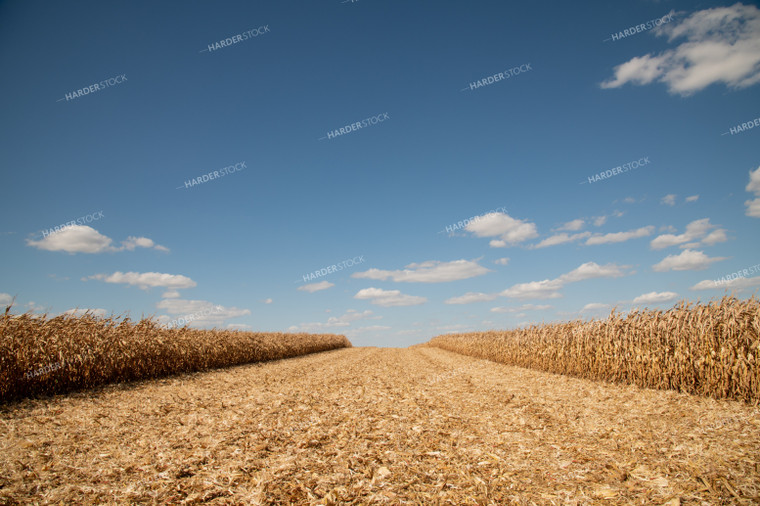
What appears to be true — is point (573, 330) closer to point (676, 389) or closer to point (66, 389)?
point (676, 389)

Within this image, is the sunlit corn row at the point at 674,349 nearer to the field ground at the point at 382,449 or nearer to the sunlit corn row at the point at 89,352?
the field ground at the point at 382,449

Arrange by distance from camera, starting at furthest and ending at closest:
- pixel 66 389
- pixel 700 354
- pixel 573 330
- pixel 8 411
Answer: pixel 573 330 < pixel 66 389 < pixel 700 354 < pixel 8 411

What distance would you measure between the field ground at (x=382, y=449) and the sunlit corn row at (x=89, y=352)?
1.07 metres

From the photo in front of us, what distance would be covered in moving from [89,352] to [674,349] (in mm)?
18354

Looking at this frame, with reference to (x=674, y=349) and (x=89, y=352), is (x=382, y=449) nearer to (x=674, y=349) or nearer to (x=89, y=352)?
(x=674, y=349)

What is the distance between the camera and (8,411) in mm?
8742

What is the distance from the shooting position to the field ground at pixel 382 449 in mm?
4508

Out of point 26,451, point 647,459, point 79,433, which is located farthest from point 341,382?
point 647,459

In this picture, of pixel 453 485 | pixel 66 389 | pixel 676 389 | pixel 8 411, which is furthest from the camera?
pixel 66 389

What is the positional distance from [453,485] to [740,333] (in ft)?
30.3

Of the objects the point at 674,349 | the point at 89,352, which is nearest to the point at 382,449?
the point at 674,349

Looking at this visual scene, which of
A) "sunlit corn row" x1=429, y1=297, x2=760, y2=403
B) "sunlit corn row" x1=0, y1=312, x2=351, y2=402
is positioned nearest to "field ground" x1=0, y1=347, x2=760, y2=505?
"sunlit corn row" x1=429, y1=297, x2=760, y2=403

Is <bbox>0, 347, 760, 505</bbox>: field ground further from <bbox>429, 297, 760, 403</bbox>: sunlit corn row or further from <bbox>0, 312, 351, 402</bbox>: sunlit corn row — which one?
<bbox>0, 312, 351, 402</bbox>: sunlit corn row


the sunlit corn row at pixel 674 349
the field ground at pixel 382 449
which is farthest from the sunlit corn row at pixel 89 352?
the sunlit corn row at pixel 674 349
